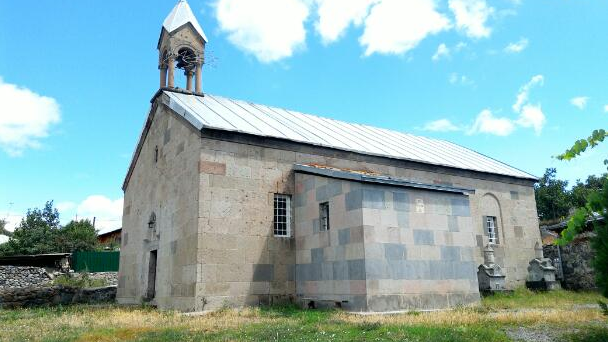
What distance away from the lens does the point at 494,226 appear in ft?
68.9

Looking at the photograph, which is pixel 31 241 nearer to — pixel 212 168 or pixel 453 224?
pixel 212 168

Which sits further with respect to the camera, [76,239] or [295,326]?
[76,239]

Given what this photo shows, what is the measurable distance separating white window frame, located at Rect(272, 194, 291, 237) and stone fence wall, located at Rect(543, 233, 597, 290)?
43.4 feet

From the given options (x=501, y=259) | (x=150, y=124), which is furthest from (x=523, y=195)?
(x=150, y=124)

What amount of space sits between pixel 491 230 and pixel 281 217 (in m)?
10.5

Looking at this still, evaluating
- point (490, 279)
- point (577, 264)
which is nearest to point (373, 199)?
point (490, 279)

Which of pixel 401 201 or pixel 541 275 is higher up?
pixel 401 201

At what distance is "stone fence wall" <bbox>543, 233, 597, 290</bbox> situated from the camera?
20031mm

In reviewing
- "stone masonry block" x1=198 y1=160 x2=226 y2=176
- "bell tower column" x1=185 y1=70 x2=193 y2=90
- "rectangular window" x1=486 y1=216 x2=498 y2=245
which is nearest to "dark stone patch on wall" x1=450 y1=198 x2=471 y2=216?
"rectangular window" x1=486 y1=216 x2=498 y2=245

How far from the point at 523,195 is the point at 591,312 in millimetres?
12016

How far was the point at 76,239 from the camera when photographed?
39625mm

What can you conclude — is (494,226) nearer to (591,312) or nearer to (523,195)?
(523,195)

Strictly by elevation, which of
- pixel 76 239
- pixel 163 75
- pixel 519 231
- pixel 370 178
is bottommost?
pixel 519 231

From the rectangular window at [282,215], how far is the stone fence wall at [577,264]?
13.2 m
